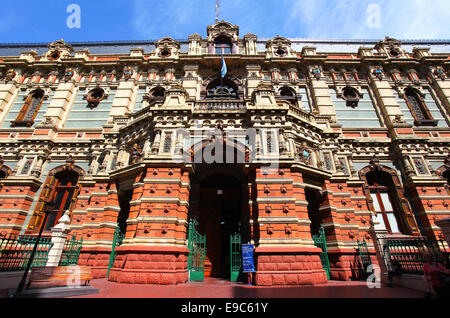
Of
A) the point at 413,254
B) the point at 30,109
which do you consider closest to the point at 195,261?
the point at 413,254

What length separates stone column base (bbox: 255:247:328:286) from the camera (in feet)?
27.7

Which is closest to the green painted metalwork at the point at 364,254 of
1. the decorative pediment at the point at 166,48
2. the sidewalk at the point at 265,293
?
the sidewalk at the point at 265,293

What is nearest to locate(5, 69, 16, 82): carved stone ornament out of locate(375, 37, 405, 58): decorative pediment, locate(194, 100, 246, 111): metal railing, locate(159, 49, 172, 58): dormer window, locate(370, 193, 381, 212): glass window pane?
locate(159, 49, 172, 58): dormer window

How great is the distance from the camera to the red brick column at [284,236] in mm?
8531

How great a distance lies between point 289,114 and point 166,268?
970cm

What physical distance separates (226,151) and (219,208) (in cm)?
376

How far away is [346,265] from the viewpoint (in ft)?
34.2

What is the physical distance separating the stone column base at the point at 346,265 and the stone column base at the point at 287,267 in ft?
6.25

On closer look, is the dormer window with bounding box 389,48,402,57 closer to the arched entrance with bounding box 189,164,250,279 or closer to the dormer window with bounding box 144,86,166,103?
the arched entrance with bounding box 189,164,250,279

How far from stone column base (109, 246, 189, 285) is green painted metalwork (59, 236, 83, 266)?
10.8 feet

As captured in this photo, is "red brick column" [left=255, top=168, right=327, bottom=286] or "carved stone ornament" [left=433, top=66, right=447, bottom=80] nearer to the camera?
"red brick column" [left=255, top=168, right=327, bottom=286]

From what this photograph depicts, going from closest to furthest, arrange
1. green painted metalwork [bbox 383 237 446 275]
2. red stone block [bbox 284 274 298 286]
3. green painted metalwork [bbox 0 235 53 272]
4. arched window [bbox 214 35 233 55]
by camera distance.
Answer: green painted metalwork [bbox 0 235 53 272], green painted metalwork [bbox 383 237 446 275], red stone block [bbox 284 274 298 286], arched window [bbox 214 35 233 55]

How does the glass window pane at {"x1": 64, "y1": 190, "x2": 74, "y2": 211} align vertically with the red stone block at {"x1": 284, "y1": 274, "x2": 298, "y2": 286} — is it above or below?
above
